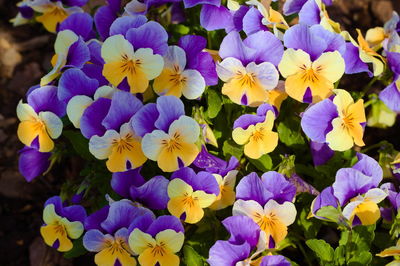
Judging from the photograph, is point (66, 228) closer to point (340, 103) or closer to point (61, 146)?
point (61, 146)

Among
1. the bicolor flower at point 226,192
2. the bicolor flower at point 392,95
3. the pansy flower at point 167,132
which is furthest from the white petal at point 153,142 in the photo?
the bicolor flower at point 392,95

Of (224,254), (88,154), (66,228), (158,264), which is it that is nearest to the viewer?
(224,254)

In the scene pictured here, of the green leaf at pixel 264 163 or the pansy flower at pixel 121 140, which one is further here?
the green leaf at pixel 264 163

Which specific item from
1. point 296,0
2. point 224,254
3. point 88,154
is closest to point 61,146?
point 88,154

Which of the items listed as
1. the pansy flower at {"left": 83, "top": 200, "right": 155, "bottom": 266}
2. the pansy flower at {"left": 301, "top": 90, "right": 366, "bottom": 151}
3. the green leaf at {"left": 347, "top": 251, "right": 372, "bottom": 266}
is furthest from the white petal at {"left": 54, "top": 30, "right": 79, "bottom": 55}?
the green leaf at {"left": 347, "top": 251, "right": 372, "bottom": 266}

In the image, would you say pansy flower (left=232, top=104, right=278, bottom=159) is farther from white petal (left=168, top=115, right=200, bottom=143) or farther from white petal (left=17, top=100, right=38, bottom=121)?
white petal (left=17, top=100, right=38, bottom=121)

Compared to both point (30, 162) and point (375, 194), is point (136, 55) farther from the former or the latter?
point (375, 194)

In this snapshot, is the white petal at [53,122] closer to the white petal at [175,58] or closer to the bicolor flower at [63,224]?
the bicolor flower at [63,224]
